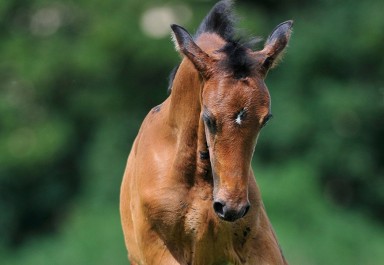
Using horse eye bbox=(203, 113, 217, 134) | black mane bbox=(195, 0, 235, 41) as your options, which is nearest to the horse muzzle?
horse eye bbox=(203, 113, 217, 134)

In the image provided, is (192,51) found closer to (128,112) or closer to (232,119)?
(232,119)

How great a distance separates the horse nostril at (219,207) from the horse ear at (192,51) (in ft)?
2.90

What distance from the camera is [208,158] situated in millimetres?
9273

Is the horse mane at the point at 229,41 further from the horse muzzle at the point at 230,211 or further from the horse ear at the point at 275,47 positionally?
the horse muzzle at the point at 230,211

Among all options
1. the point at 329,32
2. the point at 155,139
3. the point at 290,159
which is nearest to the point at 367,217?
the point at 290,159

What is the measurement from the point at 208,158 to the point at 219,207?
0.73m

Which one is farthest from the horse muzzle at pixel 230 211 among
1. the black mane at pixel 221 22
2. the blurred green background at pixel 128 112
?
the blurred green background at pixel 128 112

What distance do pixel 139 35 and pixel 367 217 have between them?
6346mm

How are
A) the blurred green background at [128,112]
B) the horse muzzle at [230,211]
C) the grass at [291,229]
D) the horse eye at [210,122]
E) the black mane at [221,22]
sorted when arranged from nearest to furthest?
the horse muzzle at [230,211]
the horse eye at [210,122]
the black mane at [221,22]
the grass at [291,229]
the blurred green background at [128,112]

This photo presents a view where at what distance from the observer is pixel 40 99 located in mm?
29000

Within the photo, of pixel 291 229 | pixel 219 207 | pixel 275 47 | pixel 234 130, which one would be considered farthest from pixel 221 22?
pixel 291 229

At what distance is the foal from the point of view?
8578mm

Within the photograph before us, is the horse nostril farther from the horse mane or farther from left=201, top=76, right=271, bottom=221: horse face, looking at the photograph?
the horse mane

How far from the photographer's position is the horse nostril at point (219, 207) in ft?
28.1
